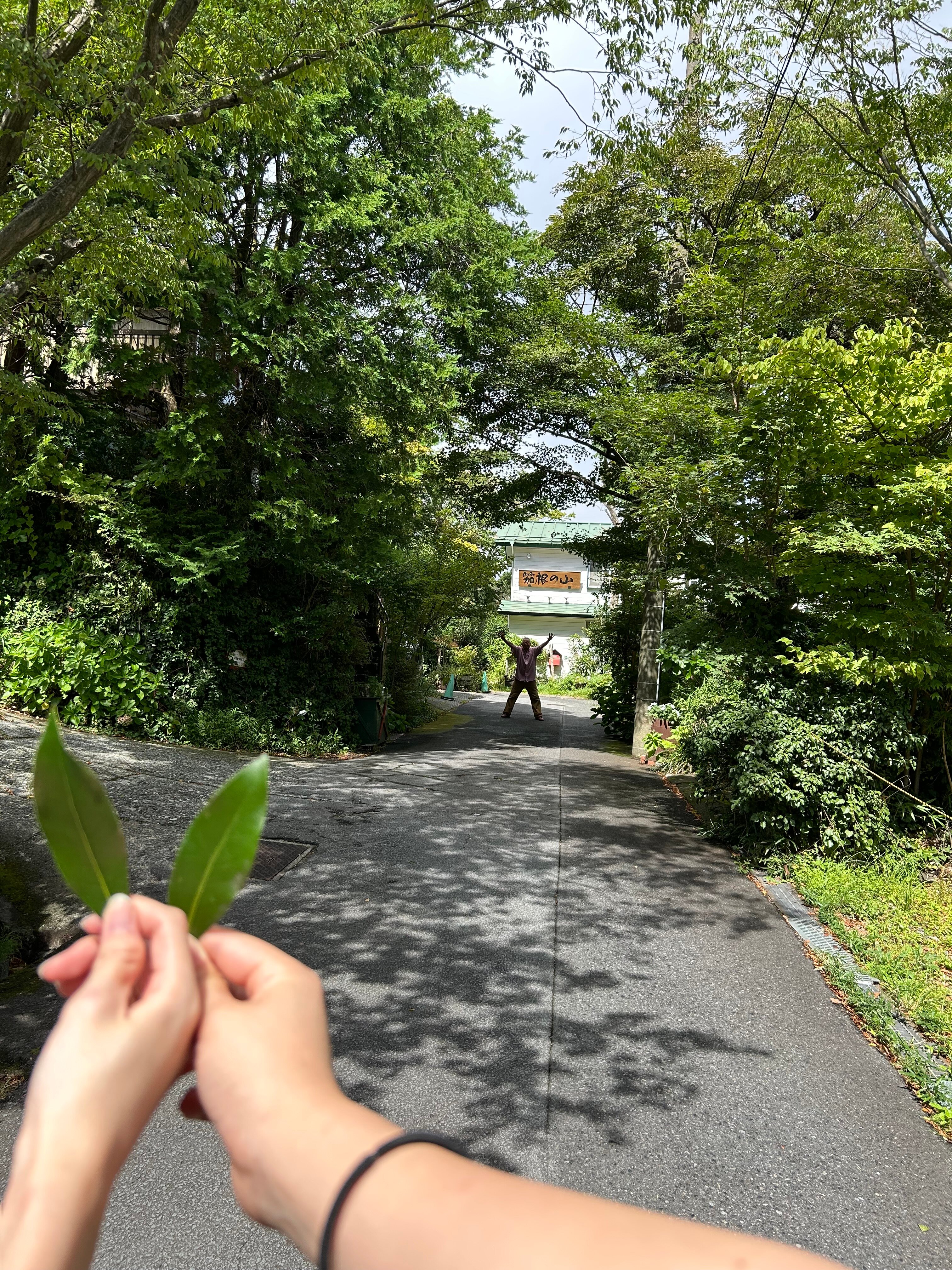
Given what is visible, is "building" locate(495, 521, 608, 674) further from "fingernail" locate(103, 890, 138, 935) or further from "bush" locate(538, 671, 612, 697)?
"fingernail" locate(103, 890, 138, 935)

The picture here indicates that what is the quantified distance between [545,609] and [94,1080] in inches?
1735

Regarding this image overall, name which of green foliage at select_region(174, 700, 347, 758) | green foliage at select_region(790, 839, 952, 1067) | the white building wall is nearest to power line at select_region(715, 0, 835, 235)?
green foliage at select_region(790, 839, 952, 1067)

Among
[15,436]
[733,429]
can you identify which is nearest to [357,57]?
[733,429]

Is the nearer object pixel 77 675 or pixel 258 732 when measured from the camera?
pixel 77 675

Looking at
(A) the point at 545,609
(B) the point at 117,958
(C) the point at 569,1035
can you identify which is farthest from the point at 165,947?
(A) the point at 545,609

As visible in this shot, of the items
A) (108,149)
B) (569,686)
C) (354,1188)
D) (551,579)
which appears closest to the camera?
(354,1188)

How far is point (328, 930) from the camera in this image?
5297mm

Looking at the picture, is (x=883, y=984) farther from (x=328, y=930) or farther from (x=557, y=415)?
(x=557, y=415)

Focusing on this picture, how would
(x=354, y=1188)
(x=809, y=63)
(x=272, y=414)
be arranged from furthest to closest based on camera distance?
(x=272, y=414), (x=809, y=63), (x=354, y=1188)

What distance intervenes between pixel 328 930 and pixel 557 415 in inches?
461

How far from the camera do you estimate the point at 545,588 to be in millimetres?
45281

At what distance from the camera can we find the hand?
0.62 meters

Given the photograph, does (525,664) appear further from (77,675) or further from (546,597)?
(546,597)

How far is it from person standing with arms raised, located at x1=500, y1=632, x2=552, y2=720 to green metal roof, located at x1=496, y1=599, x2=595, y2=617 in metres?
23.7
